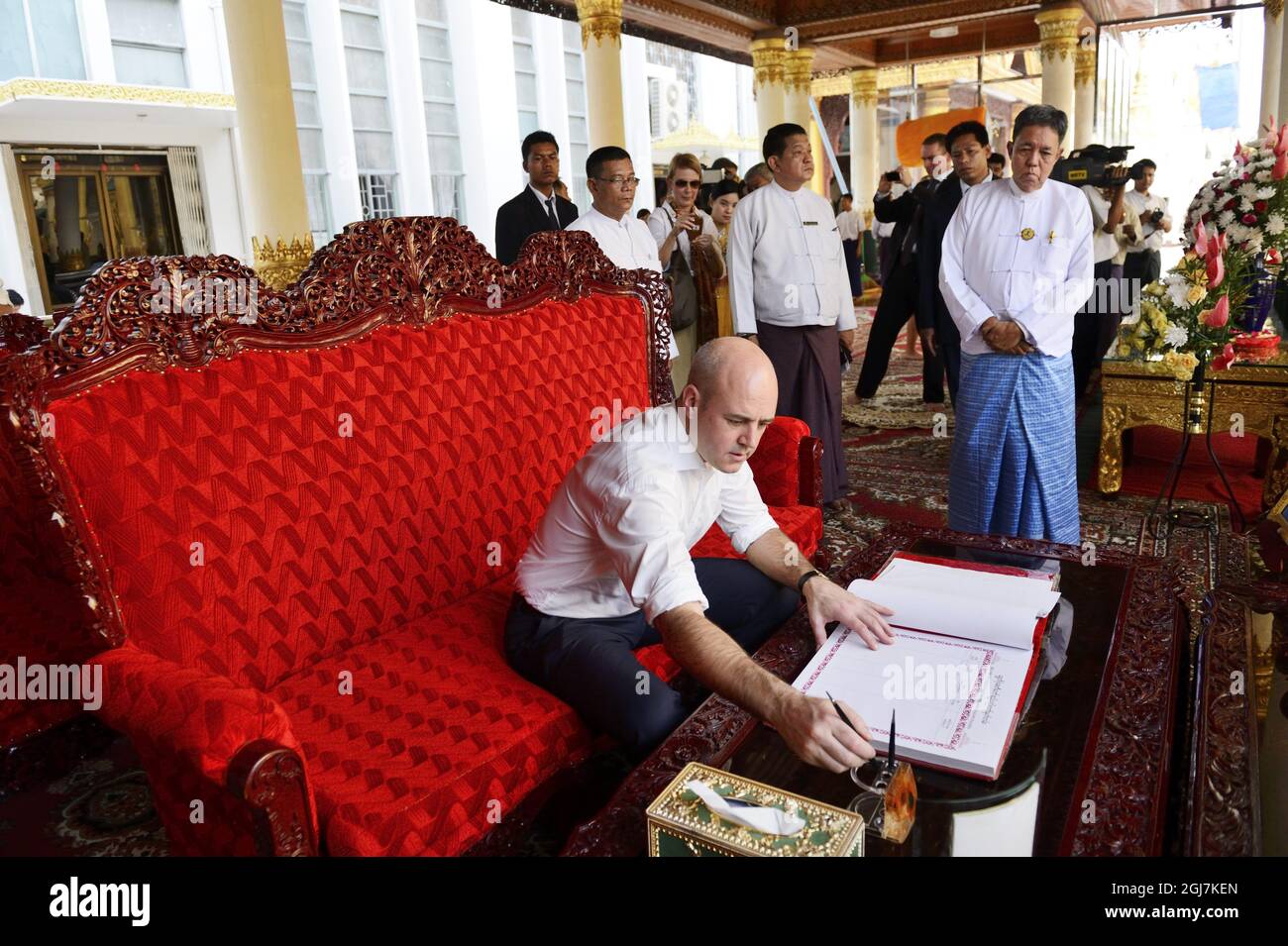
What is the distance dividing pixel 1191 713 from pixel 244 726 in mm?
A: 1360

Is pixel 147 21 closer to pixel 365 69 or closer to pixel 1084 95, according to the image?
pixel 365 69

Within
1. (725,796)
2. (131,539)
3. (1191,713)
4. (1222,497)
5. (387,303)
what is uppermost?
(387,303)

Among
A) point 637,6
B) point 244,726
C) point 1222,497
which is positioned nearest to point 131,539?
point 244,726

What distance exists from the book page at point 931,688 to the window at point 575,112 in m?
16.0

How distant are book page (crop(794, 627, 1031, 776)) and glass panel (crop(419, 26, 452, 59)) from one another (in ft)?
50.4

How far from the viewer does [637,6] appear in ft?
30.0

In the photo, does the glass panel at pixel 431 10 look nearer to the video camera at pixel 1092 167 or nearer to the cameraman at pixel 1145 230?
the cameraman at pixel 1145 230

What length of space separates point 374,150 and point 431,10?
101 inches

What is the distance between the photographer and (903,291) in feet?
17.6

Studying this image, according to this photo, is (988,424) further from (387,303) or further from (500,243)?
(500,243)

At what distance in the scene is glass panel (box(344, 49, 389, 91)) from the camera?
45.1 ft

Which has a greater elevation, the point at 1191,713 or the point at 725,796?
the point at 725,796

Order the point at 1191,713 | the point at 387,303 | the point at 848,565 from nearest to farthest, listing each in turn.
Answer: the point at 1191,713 < the point at 848,565 < the point at 387,303
